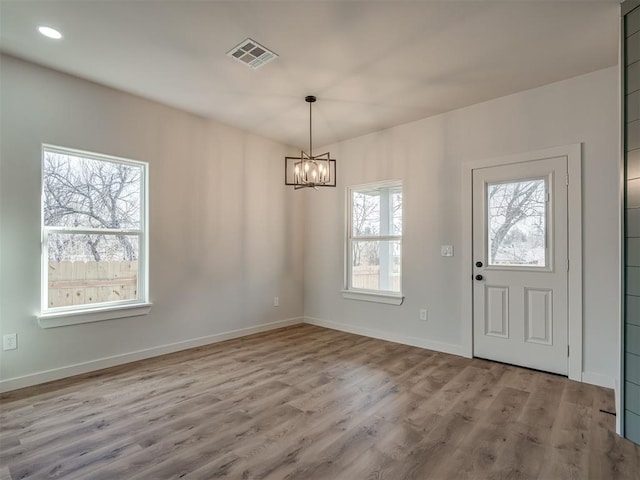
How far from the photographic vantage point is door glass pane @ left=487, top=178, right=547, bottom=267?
3.38 m

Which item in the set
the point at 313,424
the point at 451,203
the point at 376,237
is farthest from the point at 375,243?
the point at 313,424

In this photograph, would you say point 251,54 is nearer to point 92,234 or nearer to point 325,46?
point 325,46

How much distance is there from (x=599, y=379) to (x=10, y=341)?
512 cm

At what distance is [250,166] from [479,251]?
3173 millimetres

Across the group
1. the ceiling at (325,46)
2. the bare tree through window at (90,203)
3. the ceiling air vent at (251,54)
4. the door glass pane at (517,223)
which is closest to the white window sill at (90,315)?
the bare tree through window at (90,203)

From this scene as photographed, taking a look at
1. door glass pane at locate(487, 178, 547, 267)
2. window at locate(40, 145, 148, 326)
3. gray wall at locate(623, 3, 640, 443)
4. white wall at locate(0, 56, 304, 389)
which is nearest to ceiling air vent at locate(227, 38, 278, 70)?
white wall at locate(0, 56, 304, 389)

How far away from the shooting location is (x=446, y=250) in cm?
399

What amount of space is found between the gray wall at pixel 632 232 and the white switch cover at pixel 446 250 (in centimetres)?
182

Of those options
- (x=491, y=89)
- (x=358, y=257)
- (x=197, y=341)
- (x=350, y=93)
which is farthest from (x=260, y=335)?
(x=491, y=89)

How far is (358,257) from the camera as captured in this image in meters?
4.97

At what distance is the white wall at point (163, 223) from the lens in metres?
2.92

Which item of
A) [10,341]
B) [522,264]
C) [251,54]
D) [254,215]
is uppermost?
[251,54]

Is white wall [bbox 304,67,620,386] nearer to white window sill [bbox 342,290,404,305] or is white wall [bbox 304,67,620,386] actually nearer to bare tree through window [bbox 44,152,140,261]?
white window sill [bbox 342,290,404,305]

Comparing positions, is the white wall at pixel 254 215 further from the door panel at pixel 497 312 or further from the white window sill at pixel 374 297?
the door panel at pixel 497 312
